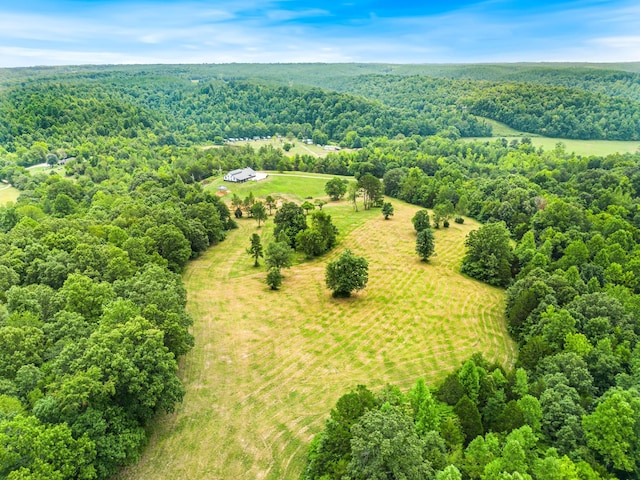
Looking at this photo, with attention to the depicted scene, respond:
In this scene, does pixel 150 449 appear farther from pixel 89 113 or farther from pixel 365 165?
pixel 89 113

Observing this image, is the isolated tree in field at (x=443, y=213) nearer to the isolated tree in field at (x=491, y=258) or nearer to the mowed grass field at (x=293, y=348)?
the mowed grass field at (x=293, y=348)

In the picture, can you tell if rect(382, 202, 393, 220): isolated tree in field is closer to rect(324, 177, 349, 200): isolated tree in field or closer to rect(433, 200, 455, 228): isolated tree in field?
rect(433, 200, 455, 228): isolated tree in field

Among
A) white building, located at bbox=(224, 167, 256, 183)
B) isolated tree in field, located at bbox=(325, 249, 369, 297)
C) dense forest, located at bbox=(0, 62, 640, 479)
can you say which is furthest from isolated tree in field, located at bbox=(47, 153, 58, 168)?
isolated tree in field, located at bbox=(325, 249, 369, 297)

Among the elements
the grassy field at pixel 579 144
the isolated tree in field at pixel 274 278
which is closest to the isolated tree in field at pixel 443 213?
the isolated tree in field at pixel 274 278

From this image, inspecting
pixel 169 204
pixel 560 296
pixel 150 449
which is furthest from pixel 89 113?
pixel 560 296

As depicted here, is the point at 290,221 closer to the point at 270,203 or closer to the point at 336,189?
the point at 270,203

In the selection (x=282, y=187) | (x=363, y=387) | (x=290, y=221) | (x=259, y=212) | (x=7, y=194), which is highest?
(x=363, y=387)

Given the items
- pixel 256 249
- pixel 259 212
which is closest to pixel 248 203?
pixel 259 212
